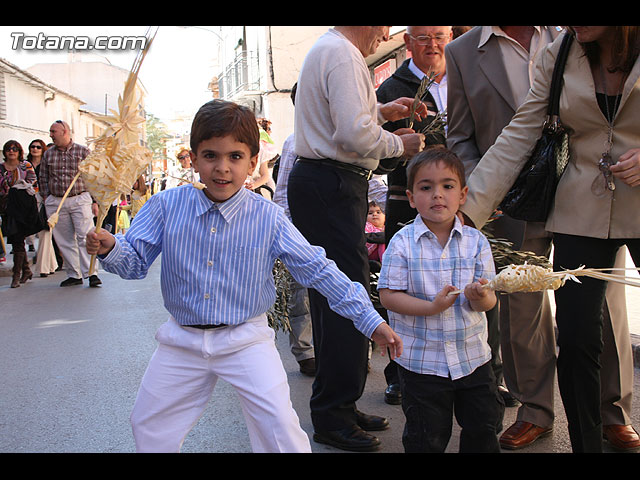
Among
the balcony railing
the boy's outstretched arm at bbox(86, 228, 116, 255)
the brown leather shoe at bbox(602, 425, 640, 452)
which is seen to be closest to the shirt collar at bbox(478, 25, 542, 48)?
the brown leather shoe at bbox(602, 425, 640, 452)

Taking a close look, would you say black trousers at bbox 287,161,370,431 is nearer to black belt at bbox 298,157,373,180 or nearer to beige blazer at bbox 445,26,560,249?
black belt at bbox 298,157,373,180

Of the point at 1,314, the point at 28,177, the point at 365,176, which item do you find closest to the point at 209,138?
the point at 365,176

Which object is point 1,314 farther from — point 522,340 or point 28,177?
point 522,340

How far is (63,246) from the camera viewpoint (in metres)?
11.0

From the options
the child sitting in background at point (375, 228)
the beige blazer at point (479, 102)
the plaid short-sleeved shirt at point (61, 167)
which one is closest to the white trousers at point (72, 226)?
the plaid short-sleeved shirt at point (61, 167)

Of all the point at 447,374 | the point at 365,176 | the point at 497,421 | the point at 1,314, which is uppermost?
the point at 365,176

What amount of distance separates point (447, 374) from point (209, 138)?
4.75 ft

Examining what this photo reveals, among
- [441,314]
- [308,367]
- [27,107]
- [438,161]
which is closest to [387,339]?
[441,314]

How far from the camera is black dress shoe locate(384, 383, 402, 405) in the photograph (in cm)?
482

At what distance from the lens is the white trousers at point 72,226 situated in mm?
10805

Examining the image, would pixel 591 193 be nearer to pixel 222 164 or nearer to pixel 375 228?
pixel 222 164

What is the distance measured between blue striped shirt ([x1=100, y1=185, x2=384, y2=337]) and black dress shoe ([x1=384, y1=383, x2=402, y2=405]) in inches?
80.4

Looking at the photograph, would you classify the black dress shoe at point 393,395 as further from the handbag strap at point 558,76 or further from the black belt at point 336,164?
the handbag strap at point 558,76
